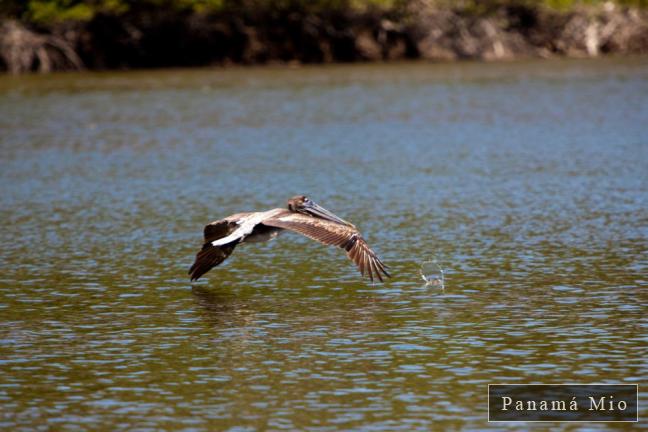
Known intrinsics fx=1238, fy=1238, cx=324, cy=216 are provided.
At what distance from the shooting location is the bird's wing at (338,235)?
1004 centimetres

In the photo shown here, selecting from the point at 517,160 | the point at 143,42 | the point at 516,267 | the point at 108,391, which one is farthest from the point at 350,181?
the point at 143,42

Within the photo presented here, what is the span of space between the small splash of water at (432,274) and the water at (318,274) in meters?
0.10

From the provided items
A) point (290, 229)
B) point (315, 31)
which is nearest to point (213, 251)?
point (290, 229)

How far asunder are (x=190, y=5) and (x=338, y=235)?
3800 cm

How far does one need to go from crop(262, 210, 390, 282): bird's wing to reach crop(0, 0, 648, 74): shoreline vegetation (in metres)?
34.1

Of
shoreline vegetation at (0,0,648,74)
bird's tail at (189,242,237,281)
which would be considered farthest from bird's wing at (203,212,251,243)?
shoreline vegetation at (0,0,648,74)

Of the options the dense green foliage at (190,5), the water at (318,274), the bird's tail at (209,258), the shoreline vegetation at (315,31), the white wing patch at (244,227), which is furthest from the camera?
the dense green foliage at (190,5)

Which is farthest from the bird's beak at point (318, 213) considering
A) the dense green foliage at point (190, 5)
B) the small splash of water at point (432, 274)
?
the dense green foliage at point (190, 5)

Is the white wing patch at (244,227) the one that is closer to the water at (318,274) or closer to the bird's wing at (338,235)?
the bird's wing at (338,235)

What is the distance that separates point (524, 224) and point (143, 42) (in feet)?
108

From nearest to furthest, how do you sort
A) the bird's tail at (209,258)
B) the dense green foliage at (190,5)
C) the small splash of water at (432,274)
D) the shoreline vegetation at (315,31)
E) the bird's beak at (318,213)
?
the small splash of water at (432,274)
the bird's beak at (318,213)
the bird's tail at (209,258)
the shoreline vegetation at (315,31)
the dense green foliage at (190,5)

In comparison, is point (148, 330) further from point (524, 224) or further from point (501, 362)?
point (524, 224)

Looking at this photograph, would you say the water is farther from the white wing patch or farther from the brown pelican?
the white wing patch

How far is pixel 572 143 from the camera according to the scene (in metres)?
21.5
